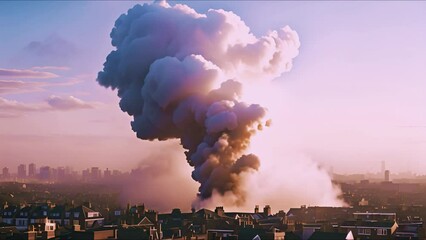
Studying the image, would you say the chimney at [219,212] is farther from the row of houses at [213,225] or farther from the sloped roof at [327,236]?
the sloped roof at [327,236]

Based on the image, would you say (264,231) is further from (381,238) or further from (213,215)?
(213,215)

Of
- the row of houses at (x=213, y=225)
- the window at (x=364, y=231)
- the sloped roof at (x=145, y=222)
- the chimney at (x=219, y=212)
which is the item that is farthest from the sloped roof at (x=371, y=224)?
the sloped roof at (x=145, y=222)

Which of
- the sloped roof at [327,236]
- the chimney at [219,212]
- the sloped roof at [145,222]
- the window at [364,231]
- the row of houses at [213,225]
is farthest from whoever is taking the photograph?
the chimney at [219,212]

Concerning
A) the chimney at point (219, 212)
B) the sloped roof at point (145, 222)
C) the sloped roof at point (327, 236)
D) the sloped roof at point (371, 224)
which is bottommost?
the sloped roof at point (327, 236)

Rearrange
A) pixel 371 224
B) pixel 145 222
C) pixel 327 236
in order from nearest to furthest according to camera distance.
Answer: pixel 327 236 < pixel 145 222 < pixel 371 224

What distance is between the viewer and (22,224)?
94812 mm

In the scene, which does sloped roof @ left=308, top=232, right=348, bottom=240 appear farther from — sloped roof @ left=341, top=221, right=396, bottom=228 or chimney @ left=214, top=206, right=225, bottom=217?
chimney @ left=214, top=206, right=225, bottom=217

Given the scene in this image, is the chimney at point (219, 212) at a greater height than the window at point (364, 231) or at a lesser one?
greater

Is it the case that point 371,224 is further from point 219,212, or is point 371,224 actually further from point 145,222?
point 145,222

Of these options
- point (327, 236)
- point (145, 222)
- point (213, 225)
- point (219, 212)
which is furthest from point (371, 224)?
point (145, 222)

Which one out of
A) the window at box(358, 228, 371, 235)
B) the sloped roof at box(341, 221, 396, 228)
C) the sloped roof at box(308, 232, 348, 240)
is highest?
the sloped roof at box(341, 221, 396, 228)

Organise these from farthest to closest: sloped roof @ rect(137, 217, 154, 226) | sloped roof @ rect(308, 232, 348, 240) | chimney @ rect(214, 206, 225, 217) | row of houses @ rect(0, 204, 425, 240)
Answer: chimney @ rect(214, 206, 225, 217) < sloped roof @ rect(137, 217, 154, 226) < row of houses @ rect(0, 204, 425, 240) < sloped roof @ rect(308, 232, 348, 240)

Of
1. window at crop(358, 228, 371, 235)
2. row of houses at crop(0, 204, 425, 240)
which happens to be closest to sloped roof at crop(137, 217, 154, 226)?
row of houses at crop(0, 204, 425, 240)

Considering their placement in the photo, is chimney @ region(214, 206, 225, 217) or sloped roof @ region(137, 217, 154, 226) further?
chimney @ region(214, 206, 225, 217)
